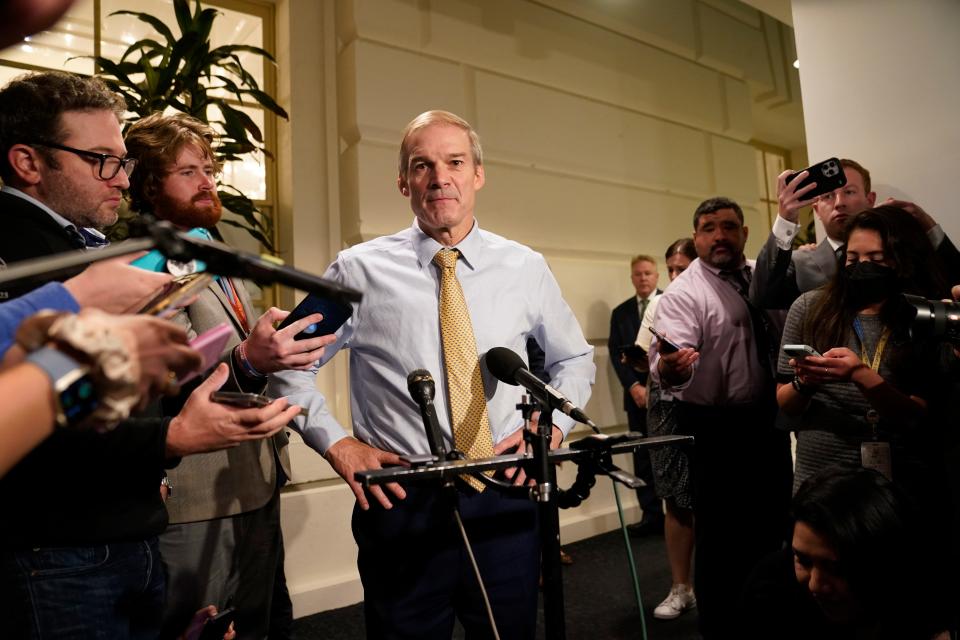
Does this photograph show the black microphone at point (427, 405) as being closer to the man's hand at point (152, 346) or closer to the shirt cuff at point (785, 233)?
the man's hand at point (152, 346)

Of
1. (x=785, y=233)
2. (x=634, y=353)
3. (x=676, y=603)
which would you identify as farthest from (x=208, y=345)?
(x=676, y=603)

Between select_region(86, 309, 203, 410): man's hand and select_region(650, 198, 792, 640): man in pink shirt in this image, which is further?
select_region(650, 198, 792, 640): man in pink shirt

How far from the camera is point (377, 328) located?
1.40 metres

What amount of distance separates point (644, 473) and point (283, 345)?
122 inches

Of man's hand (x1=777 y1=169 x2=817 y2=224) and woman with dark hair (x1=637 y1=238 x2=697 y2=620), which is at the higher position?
man's hand (x1=777 y1=169 x2=817 y2=224)

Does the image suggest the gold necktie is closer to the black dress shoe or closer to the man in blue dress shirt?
the man in blue dress shirt

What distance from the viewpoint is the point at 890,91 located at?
2588 mm

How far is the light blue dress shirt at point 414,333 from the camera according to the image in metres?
1.36

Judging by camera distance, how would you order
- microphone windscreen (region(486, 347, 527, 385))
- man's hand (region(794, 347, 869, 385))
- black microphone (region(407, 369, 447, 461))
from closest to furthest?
black microphone (region(407, 369, 447, 461))
microphone windscreen (region(486, 347, 527, 385))
man's hand (region(794, 347, 869, 385))

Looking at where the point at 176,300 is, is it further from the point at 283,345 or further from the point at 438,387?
the point at 438,387

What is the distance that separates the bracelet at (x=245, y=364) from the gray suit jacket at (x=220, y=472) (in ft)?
0.13

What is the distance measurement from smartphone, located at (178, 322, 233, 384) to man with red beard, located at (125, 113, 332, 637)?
423 mm

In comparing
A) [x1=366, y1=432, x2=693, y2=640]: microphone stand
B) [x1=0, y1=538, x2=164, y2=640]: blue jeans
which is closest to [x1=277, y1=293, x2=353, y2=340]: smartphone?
[x1=366, y1=432, x2=693, y2=640]: microphone stand

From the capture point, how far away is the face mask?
183cm
